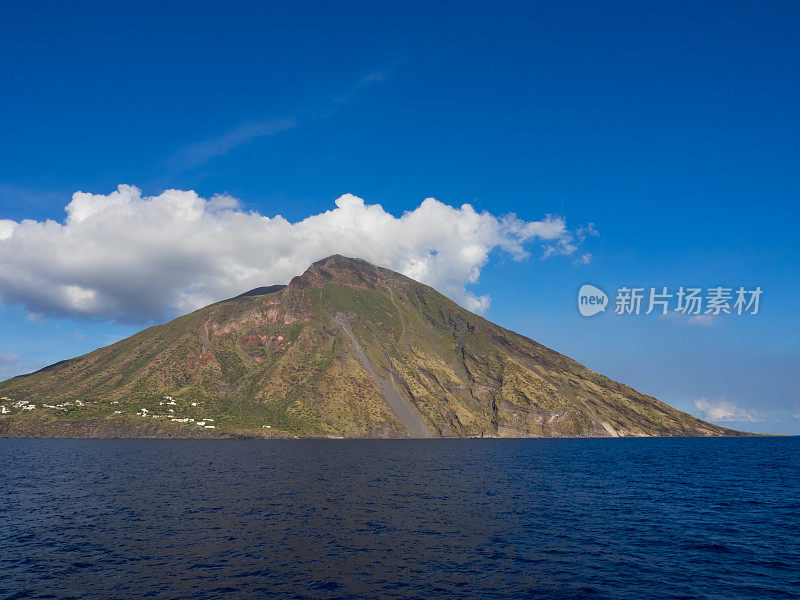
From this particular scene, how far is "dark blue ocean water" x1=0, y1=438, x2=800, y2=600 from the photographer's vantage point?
36844 mm

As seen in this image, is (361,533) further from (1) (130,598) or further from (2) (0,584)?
(2) (0,584)

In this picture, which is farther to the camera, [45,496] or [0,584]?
[45,496]

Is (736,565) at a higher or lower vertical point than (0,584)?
higher

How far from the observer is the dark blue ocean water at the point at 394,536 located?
3684 centimetres

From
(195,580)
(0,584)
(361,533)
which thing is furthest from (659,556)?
(0,584)

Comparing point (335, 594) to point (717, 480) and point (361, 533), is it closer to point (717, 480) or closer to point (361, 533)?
point (361, 533)

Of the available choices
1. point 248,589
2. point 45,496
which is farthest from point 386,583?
point 45,496

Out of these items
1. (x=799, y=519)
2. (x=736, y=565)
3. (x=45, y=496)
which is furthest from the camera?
(x=45, y=496)

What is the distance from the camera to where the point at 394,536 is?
51344mm

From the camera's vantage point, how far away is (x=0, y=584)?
36.6 m

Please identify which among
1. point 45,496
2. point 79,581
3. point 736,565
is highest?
point 736,565

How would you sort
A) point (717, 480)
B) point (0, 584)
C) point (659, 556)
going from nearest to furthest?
point (0, 584) → point (659, 556) → point (717, 480)

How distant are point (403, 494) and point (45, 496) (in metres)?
58.5

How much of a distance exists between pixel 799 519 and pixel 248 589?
68.9m
